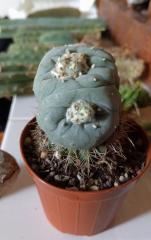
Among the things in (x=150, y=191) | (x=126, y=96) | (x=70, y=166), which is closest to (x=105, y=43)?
(x=126, y=96)

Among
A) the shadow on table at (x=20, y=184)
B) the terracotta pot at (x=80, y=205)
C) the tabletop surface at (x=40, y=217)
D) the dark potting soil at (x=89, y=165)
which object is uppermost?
the dark potting soil at (x=89, y=165)

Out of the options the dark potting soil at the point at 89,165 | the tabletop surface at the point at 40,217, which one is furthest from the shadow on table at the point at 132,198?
the dark potting soil at the point at 89,165

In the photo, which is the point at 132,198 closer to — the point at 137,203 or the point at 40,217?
the point at 137,203

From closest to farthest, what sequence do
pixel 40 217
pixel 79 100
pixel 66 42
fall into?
pixel 79 100 → pixel 40 217 → pixel 66 42

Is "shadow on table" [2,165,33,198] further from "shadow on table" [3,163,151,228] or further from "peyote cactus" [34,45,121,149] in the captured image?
"peyote cactus" [34,45,121,149]

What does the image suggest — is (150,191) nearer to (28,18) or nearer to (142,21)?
(142,21)

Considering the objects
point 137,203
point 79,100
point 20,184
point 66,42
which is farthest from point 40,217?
point 66,42

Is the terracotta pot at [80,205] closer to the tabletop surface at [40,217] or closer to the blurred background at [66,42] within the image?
the tabletop surface at [40,217]
